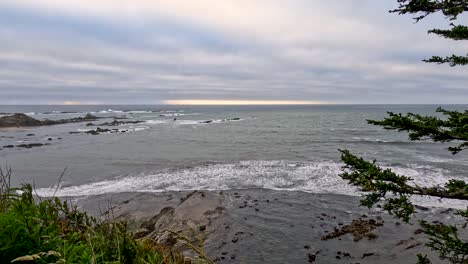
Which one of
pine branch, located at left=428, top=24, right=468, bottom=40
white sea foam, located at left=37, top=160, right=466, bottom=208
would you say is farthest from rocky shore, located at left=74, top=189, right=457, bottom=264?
pine branch, located at left=428, top=24, right=468, bottom=40

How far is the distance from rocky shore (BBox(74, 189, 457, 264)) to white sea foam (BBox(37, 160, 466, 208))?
4.12 ft

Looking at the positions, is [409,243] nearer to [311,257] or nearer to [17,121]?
[311,257]

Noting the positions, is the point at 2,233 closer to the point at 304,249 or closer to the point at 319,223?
the point at 304,249

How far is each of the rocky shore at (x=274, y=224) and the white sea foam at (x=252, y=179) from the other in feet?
4.12

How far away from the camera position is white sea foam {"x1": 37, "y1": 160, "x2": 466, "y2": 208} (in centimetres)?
1911

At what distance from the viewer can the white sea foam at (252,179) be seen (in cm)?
1911

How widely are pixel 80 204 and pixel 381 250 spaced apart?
43.9 feet

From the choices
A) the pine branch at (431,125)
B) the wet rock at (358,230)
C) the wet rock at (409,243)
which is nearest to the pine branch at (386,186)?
the pine branch at (431,125)

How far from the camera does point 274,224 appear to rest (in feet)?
46.0

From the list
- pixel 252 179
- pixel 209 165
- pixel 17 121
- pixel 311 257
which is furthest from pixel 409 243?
pixel 17 121

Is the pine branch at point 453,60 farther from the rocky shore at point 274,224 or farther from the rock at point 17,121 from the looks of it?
the rock at point 17,121

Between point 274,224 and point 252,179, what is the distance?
7.61 meters

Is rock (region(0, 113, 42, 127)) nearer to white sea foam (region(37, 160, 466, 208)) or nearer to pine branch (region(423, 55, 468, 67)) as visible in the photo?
white sea foam (region(37, 160, 466, 208))

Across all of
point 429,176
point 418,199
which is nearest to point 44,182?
point 418,199
